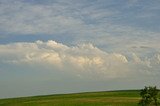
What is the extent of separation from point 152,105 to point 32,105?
4992 cm

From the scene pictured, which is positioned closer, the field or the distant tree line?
the distant tree line

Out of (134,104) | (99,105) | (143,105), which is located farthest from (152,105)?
(99,105)

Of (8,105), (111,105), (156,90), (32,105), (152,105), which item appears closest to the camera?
(156,90)

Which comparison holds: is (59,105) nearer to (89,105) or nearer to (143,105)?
(89,105)

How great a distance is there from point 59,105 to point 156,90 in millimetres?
41512

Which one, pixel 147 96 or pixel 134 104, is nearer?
pixel 147 96

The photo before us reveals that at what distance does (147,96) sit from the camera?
96625 millimetres

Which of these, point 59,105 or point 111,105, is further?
point 59,105

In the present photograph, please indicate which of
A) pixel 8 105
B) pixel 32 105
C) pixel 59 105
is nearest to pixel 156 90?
pixel 59 105

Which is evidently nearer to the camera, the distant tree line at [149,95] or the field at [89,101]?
A: the distant tree line at [149,95]

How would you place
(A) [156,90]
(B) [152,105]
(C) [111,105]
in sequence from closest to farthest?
(A) [156,90] < (B) [152,105] < (C) [111,105]

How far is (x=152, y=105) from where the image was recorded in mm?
102312

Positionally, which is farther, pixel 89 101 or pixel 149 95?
pixel 89 101

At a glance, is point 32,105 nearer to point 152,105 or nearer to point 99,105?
point 99,105
